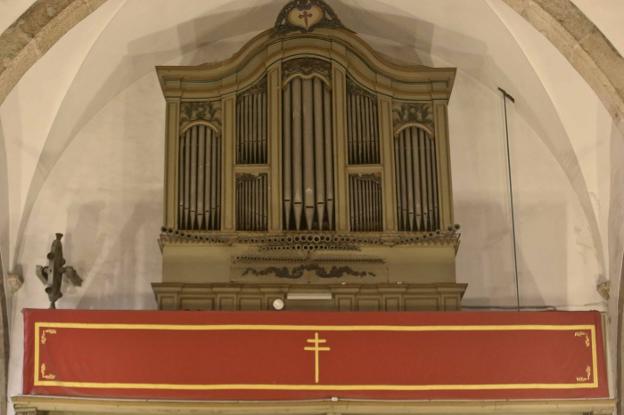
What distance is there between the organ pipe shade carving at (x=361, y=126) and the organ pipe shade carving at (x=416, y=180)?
0.24 metres

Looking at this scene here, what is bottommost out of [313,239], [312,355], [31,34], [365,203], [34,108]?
[312,355]

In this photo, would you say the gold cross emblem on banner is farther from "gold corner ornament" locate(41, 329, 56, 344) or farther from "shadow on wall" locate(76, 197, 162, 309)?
"gold corner ornament" locate(41, 329, 56, 344)

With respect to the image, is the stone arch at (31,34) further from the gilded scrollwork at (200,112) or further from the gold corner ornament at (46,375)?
the gold corner ornament at (46,375)

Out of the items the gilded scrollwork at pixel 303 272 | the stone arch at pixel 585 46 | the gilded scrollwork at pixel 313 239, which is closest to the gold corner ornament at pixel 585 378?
the gilded scrollwork at pixel 313 239

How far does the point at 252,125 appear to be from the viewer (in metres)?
12.6

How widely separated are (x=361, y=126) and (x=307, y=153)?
0.62m

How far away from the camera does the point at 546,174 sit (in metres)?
13.4

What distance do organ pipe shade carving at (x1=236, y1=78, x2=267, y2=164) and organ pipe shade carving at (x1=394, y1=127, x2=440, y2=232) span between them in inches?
52.2

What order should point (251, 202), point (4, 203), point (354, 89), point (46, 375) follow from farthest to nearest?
point (4, 203)
point (354, 89)
point (251, 202)
point (46, 375)

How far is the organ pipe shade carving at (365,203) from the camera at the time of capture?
12227 millimetres

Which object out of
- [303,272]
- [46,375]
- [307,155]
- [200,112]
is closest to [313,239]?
[303,272]

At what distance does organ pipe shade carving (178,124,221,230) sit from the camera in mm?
12266

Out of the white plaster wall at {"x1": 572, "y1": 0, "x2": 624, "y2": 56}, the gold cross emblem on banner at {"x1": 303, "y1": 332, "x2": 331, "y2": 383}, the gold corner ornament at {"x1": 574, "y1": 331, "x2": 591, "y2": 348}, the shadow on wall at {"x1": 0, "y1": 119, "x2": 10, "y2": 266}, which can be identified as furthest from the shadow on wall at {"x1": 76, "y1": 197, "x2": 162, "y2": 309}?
the white plaster wall at {"x1": 572, "y1": 0, "x2": 624, "y2": 56}

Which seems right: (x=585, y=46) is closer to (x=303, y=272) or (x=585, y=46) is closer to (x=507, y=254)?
(x=507, y=254)
